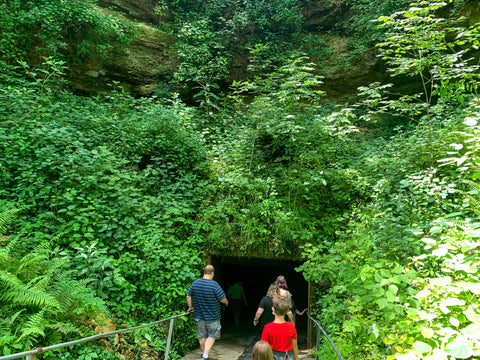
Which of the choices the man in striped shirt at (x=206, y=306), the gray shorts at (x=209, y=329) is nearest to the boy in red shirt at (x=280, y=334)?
the man in striped shirt at (x=206, y=306)

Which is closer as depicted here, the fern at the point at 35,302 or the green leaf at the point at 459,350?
the green leaf at the point at 459,350

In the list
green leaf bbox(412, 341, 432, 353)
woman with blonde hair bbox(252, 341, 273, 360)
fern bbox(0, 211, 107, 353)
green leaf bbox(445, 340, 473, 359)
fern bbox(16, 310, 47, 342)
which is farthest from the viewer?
fern bbox(0, 211, 107, 353)

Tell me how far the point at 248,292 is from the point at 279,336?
1212cm

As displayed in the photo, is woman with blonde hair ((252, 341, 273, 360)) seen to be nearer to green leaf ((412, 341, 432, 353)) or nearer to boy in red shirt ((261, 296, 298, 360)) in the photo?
boy in red shirt ((261, 296, 298, 360))

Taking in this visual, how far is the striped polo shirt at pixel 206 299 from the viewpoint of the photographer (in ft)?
17.7

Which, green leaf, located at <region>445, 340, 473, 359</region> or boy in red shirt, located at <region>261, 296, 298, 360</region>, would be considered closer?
green leaf, located at <region>445, 340, 473, 359</region>

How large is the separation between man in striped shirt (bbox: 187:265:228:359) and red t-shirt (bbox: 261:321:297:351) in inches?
58.2

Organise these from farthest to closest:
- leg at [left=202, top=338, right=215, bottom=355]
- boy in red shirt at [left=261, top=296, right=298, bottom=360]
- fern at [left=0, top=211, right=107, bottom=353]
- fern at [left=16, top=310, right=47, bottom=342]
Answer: leg at [left=202, top=338, right=215, bottom=355], boy in red shirt at [left=261, top=296, right=298, bottom=360], fern at [left=0, top=211, right=107, bottom=353], fern at [left=16, top=310, right=47, bottom=342]

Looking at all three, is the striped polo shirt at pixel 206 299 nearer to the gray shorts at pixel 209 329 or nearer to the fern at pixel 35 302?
the gray shorts at pixel 209 329

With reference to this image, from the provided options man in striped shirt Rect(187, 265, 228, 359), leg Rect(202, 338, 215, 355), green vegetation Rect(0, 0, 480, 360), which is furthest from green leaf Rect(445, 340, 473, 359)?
leg Rect(202, 338, 215, 355)

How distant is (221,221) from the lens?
762cm

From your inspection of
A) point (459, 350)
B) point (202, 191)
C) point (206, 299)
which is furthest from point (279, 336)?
point (202, 191)

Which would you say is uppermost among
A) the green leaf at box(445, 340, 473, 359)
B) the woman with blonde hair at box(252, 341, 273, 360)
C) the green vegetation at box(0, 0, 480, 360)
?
the green vegetation at box(0, 0, 480, 360)

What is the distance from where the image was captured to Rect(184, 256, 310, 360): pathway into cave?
7443 mm
